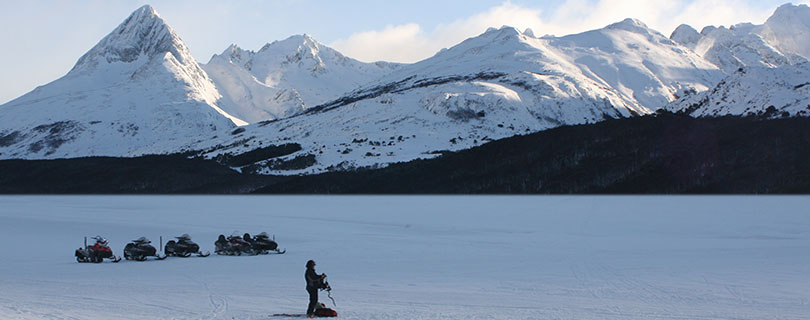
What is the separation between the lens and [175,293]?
100ft

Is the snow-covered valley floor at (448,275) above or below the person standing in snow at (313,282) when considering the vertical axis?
below

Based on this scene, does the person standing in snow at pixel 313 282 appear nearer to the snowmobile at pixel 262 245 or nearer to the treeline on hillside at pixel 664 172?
the snowmobile at pixel 262 245

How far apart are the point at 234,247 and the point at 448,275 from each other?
1630 centimetres

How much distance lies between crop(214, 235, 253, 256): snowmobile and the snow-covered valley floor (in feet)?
2.77

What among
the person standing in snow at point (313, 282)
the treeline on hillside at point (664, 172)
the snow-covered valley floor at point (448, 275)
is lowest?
the snow-covered valley floor at point (448, 275)

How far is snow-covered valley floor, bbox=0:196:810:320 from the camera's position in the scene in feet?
87.2

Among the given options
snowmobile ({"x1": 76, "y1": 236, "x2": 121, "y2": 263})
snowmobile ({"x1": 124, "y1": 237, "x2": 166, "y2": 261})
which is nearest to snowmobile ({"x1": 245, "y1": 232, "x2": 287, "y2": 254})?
snowmobile ({"x1": 124, "y1": 237, "x2": 166, "y2": 261})

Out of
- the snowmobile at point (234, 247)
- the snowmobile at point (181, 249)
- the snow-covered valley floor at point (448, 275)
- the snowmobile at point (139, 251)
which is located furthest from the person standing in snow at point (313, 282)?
the snowmobile at point (181, 249)

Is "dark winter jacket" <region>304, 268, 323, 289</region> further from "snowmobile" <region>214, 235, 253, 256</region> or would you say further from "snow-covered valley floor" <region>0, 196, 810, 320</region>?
"snowmobile" <region>214, 235, 253, 256</region>

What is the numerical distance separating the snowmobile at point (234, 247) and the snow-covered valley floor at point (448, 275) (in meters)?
0.84

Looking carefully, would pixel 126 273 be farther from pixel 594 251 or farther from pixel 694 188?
pixel 694 188

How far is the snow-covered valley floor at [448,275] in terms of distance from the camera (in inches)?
1046

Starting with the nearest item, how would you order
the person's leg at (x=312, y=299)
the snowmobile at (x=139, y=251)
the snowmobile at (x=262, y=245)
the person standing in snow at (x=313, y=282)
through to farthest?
the person standing in snow at (x=313, y=282) → the person's leg at (x=312, y=299) → the snowmobile at (x=139, y=251) → the snowmobile at (x=262, y=245)

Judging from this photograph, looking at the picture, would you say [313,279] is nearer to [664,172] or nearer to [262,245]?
[262,245]
